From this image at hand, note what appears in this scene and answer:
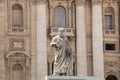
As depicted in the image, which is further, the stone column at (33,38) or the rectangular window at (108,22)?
the rectangular window at (108,22)

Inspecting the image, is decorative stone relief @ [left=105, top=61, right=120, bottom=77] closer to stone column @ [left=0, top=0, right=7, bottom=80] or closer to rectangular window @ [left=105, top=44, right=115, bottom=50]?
rectangular window @ [left=105, top=44, right=115, bottom=50]

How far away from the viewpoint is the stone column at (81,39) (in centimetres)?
4322

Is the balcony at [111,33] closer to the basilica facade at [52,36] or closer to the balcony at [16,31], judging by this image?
the basilica facade at [52,36]

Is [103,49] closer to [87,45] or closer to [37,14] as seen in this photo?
[87,45]

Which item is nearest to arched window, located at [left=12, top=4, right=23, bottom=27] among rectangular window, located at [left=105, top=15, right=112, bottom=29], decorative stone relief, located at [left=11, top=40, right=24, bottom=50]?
decorative stone relief, located at [left=11, top=40, right=24, bottom=50]

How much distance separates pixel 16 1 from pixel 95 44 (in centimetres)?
777

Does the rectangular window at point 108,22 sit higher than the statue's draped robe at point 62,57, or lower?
higher

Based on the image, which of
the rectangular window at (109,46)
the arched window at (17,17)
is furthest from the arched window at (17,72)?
the rectangular window at (109,46)

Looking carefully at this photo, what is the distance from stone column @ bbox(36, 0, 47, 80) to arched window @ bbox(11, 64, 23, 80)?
1.61m

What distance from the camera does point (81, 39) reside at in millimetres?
43625

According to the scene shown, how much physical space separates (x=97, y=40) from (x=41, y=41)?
4.83 metres

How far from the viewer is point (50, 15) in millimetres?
44344

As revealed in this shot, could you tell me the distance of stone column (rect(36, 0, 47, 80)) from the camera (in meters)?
42.5

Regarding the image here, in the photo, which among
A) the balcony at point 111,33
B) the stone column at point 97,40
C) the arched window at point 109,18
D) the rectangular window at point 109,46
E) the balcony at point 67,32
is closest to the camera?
the stone column at point 97,40
